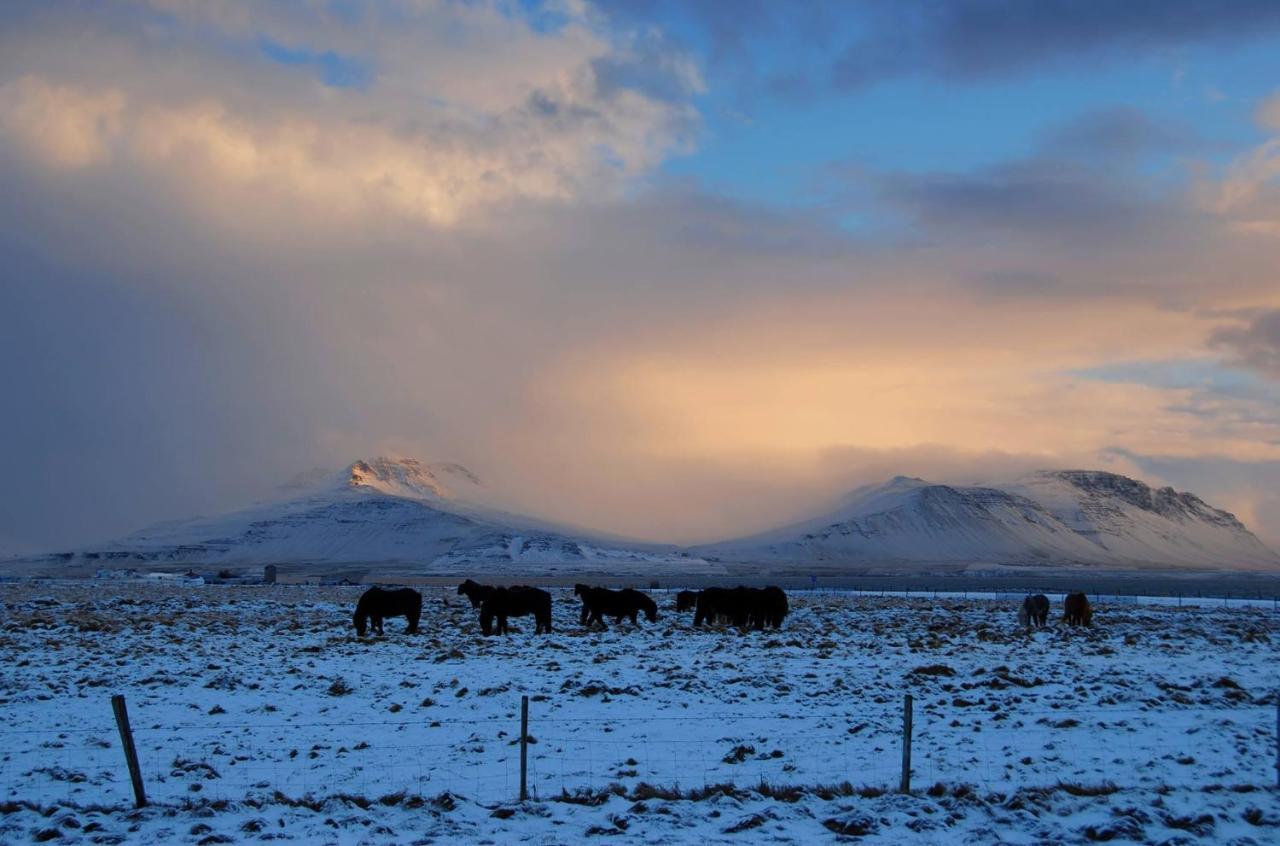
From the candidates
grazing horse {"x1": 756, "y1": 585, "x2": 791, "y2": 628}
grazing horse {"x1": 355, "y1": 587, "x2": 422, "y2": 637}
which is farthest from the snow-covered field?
grazing horse {"x1": 756, "y1": 585, "x2": 791, "y2": 628}

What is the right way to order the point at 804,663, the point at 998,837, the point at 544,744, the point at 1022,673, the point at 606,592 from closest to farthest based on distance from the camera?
the point at 998,837, the point at 544,744, the point at 1022,673, the point at 804,663, the point at 606,592

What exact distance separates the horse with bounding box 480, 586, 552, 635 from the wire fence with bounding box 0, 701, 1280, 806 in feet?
41.9

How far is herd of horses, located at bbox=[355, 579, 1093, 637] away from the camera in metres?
30.5

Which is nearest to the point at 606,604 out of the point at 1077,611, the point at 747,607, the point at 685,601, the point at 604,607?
the point at 604,607

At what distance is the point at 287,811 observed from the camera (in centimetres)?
1119

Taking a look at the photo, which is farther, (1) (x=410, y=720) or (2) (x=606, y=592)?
(2) (x=606, y=592)

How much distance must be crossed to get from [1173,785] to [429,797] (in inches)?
352

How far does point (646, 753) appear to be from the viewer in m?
Answer: 14.6

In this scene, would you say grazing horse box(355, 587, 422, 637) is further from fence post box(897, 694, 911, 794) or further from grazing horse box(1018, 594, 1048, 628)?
fence post box(897, 694, 911, 794)

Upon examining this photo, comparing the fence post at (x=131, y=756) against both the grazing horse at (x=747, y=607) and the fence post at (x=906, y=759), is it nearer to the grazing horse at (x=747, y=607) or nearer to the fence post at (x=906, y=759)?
the fence post at (x=906, y=759)

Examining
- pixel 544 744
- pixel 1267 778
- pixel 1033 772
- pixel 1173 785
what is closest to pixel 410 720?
pixel 544 744

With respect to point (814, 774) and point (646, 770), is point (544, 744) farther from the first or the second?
point (814, 774)

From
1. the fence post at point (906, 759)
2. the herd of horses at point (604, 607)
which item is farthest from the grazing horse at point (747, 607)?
the fence post at point (906, 759)

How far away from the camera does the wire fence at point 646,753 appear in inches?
499
